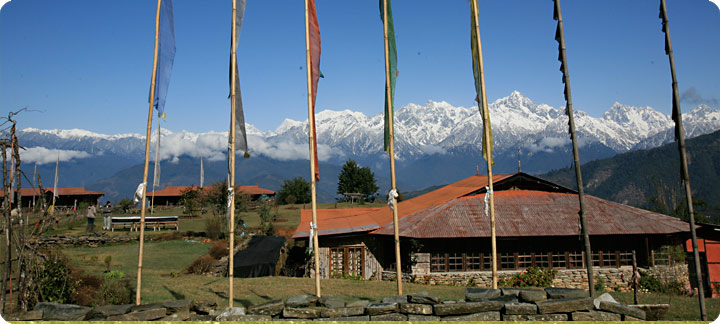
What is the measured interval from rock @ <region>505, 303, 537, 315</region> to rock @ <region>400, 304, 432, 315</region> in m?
1.47

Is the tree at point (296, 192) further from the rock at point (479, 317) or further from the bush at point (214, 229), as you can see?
the rock at point (479, 317)

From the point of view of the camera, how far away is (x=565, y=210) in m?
22.6

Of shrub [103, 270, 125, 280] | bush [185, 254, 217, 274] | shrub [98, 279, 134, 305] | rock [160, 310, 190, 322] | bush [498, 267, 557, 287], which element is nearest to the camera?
rock [160, 310, 190, 322]

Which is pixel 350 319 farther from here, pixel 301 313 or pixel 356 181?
pixel 356 181

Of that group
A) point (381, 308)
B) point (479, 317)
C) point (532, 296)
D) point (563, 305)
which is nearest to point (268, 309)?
point (381, 308)

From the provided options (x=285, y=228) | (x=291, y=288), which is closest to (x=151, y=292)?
(x=291, y=288)

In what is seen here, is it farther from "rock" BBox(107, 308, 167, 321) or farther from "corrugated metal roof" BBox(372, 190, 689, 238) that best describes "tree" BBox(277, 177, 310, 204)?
"rock" BBox(107, 308, 167, 321)

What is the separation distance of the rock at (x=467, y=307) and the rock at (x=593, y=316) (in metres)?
1.39

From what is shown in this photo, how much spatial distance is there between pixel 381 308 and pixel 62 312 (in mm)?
5735

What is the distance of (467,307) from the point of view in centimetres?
934

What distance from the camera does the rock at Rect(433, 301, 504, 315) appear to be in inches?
366

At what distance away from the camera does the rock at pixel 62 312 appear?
29.0ft

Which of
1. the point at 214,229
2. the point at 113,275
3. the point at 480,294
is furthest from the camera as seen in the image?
the point at 214,229

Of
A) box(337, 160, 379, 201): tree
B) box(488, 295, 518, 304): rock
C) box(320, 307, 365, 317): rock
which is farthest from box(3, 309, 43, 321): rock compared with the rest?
box(337, 160, 379, 201): tree
